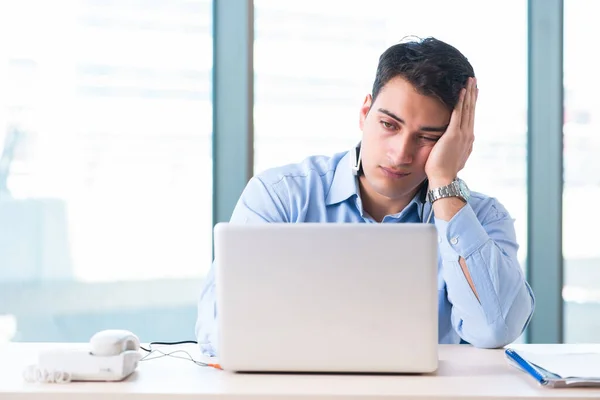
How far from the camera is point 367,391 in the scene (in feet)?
3.83

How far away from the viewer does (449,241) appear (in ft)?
5.41

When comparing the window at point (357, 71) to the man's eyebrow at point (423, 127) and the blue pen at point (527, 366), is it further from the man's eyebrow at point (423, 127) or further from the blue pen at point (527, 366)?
the blue pen at point (527, 366)

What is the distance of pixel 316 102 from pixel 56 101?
3.49 ft

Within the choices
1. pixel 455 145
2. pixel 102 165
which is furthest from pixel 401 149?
pixel 102 165

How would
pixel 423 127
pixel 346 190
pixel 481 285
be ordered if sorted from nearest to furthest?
pixel 481 285, pixel 423 127, pixel 346 190

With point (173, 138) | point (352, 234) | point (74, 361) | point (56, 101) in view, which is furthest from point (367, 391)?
point (56, 101)

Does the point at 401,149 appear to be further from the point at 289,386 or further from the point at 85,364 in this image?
the point at 85,364

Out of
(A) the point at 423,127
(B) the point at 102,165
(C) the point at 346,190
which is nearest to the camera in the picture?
(A) the point at 423,127

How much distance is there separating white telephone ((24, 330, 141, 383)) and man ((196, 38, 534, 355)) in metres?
0.28

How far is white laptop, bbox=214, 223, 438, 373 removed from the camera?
122cm

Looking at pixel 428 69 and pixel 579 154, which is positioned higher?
pixel 428 69

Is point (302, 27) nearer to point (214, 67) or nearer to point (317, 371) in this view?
point (214, 67)

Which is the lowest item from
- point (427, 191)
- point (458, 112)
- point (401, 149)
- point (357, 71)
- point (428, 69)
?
point (427, 191)

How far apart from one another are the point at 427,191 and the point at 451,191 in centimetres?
17
